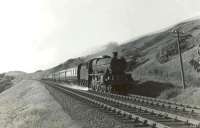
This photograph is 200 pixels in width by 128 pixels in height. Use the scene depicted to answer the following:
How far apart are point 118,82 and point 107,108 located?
10573 millimetres

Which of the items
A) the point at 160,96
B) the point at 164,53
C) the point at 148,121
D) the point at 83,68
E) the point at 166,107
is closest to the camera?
the point at 148,121

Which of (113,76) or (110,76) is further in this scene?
(110,76)

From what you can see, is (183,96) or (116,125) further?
(183,96)

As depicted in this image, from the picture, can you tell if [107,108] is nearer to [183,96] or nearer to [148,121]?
[148,121]

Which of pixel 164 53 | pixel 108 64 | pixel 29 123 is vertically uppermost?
pixel 164 53

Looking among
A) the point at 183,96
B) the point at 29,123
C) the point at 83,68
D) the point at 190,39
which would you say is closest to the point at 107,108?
the point at 29,123

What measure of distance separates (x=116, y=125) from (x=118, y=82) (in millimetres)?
15310

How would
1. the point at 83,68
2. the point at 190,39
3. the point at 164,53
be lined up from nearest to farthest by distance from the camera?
the point at 83,68 → the point at 164,53 → the point at 190,39

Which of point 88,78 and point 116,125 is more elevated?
point 88,78

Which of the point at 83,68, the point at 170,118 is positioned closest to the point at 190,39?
the point at 83,68

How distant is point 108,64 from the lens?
90.3 feet

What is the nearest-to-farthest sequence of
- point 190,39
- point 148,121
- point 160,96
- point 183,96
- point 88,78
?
point 148,121 → point 183,96 → point 160,96 → point 88,78 → point 190,39

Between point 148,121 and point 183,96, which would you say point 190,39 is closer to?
point 183,96

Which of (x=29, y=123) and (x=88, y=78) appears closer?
(x=29, y=123)
